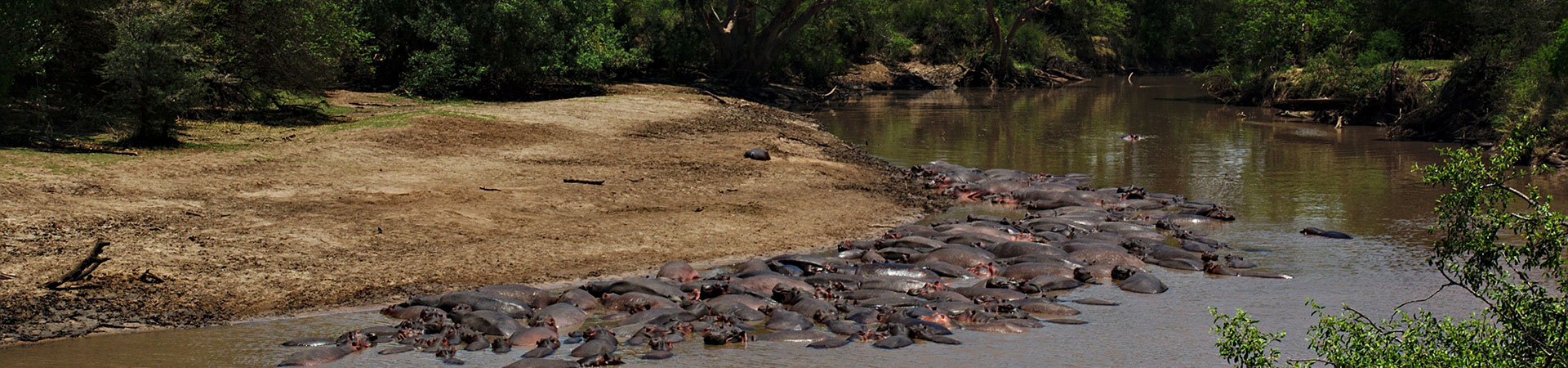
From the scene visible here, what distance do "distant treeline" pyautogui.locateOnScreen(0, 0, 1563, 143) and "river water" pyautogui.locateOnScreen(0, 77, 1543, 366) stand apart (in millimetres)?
3769

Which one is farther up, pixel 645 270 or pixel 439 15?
pixel 439 15

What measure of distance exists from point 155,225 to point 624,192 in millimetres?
5944

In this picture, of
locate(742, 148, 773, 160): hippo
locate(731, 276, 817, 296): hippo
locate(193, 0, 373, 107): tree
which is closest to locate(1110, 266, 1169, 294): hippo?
locate(731, 276, 817, 296): hippo

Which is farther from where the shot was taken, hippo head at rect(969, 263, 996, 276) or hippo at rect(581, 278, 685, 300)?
hippo head at rect(969, 263, 996, 276)

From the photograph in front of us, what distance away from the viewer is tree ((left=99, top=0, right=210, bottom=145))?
610 inches

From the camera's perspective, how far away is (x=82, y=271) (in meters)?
10.2

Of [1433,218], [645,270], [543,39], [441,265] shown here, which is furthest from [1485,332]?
[543,39]

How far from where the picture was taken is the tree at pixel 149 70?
1549 centimetres

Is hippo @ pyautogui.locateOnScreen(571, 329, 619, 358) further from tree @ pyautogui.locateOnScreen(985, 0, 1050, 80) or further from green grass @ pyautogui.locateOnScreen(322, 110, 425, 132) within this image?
tree @ pyautogui.locateOnScreen(985, 0, 1050, 80)

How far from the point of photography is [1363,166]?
22469mm

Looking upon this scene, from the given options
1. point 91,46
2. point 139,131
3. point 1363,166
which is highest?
point 91,46

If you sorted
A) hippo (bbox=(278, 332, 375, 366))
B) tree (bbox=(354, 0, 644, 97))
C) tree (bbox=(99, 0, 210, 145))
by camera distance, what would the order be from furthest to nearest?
tree (bbox=(354, 0, 644, 97)) → tree (bbox=(99, 0, 210, 145)) → hippo (bbox=(278, 332, 375, 366))

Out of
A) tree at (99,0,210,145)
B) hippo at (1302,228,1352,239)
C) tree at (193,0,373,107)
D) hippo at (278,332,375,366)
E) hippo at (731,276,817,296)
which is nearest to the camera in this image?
hippo at (278,332,375,366)

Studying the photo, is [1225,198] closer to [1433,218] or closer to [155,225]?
[1433,218]
